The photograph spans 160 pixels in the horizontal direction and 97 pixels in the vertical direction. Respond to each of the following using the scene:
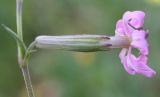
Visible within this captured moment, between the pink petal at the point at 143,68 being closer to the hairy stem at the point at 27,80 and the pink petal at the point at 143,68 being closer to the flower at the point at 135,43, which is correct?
the flower at the point at 135,43

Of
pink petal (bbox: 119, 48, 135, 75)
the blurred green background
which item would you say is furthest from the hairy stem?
the blurred green background

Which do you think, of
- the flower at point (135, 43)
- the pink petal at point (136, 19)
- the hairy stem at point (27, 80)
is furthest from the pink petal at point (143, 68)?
the hairy stem at point (27, 80)

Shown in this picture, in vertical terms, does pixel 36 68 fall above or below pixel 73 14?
below

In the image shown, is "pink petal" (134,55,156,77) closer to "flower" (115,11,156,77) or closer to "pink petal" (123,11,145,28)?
"flower" (115,11,156,77)

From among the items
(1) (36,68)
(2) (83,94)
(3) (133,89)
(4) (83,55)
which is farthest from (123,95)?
(1) (36,68)

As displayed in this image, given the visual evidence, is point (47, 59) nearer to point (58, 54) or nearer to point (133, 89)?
point (58, 54)

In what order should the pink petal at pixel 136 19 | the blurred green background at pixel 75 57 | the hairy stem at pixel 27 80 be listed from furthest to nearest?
1. the blurred green background at pixel 75 57
2. the pink petal at pixel 136 19
3. the hairy stem at pixel 27 80
